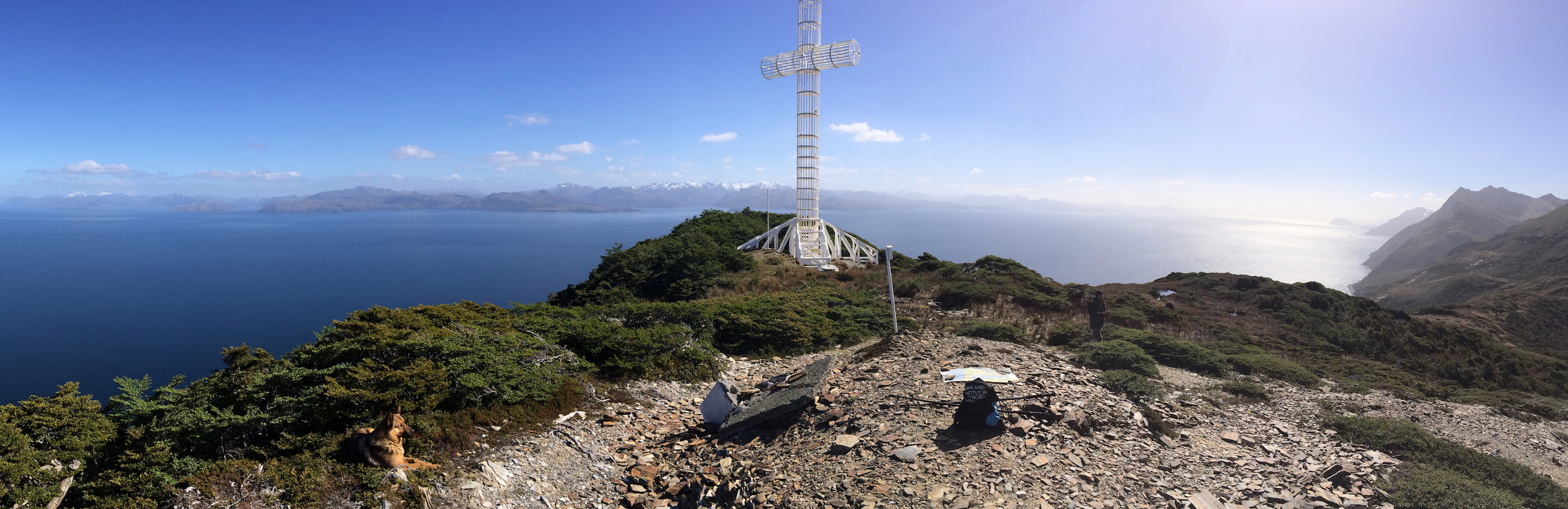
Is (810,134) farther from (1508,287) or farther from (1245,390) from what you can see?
(1508,287)

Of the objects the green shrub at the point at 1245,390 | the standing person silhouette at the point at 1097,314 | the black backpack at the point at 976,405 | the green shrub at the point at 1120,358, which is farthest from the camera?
the standing person silhouette at the point at 1097,314

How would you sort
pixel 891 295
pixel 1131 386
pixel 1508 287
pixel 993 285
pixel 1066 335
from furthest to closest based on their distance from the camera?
pixel 1508 287
pixel 993 285
pixel 1066 335
pixel 891 295
pixel 1131 386

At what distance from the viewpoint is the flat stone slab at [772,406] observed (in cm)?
773

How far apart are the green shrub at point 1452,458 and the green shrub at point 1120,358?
2.44 meters

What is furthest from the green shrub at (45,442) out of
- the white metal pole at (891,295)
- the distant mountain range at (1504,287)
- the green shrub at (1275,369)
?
the distant mountain range at (1504,287)

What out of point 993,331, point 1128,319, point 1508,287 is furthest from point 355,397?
point 1508,287

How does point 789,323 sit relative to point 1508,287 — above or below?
above

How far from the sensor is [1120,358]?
32.8 ft

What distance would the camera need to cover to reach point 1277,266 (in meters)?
81.1

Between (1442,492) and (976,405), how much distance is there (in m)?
4.33

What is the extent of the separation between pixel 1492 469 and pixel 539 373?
11700 millimetres

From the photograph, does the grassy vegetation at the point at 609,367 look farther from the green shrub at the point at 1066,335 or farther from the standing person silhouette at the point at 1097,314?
the standing person silhouette at the point at 1097,314

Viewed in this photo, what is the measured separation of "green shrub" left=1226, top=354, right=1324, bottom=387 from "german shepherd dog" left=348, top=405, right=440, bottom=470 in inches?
529

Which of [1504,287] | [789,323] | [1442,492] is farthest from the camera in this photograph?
[1504,287]
